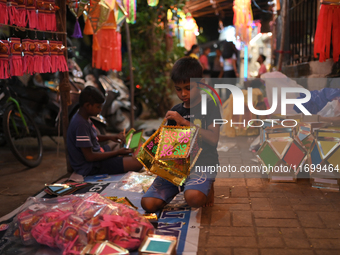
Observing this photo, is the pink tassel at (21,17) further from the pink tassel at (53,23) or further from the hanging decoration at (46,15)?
the pink tassel at (53,23)

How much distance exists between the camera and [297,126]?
349cm

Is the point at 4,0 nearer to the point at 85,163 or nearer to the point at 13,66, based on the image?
the point at 13,66

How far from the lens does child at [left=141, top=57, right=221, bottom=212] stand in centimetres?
257

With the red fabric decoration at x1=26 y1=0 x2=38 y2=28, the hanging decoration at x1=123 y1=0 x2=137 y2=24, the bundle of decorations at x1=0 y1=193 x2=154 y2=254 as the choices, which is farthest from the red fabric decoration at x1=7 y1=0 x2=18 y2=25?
the hanging decoration at x1=123 y1=0 x2=137 y2=24

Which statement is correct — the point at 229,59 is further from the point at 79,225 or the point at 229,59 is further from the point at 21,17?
the point at 79,225

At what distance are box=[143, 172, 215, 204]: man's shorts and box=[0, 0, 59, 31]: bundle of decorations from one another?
1.98 metres

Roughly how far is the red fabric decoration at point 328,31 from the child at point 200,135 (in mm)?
2001

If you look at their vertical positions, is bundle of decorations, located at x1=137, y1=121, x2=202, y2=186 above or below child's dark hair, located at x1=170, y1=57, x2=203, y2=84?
below

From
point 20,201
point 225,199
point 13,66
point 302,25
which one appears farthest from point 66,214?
point 302,25

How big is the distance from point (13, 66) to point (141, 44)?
17.1 feet

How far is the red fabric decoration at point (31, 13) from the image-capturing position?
10.8ft

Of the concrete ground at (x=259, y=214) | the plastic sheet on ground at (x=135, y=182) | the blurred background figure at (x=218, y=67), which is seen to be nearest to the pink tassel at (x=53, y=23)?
the concrete ground at (x=259, y=214)

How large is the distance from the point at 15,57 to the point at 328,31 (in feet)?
11.1

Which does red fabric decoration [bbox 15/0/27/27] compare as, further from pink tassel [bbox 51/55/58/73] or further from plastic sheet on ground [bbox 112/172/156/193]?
plastic sheet on ground [bbox 112/172/156/193]
